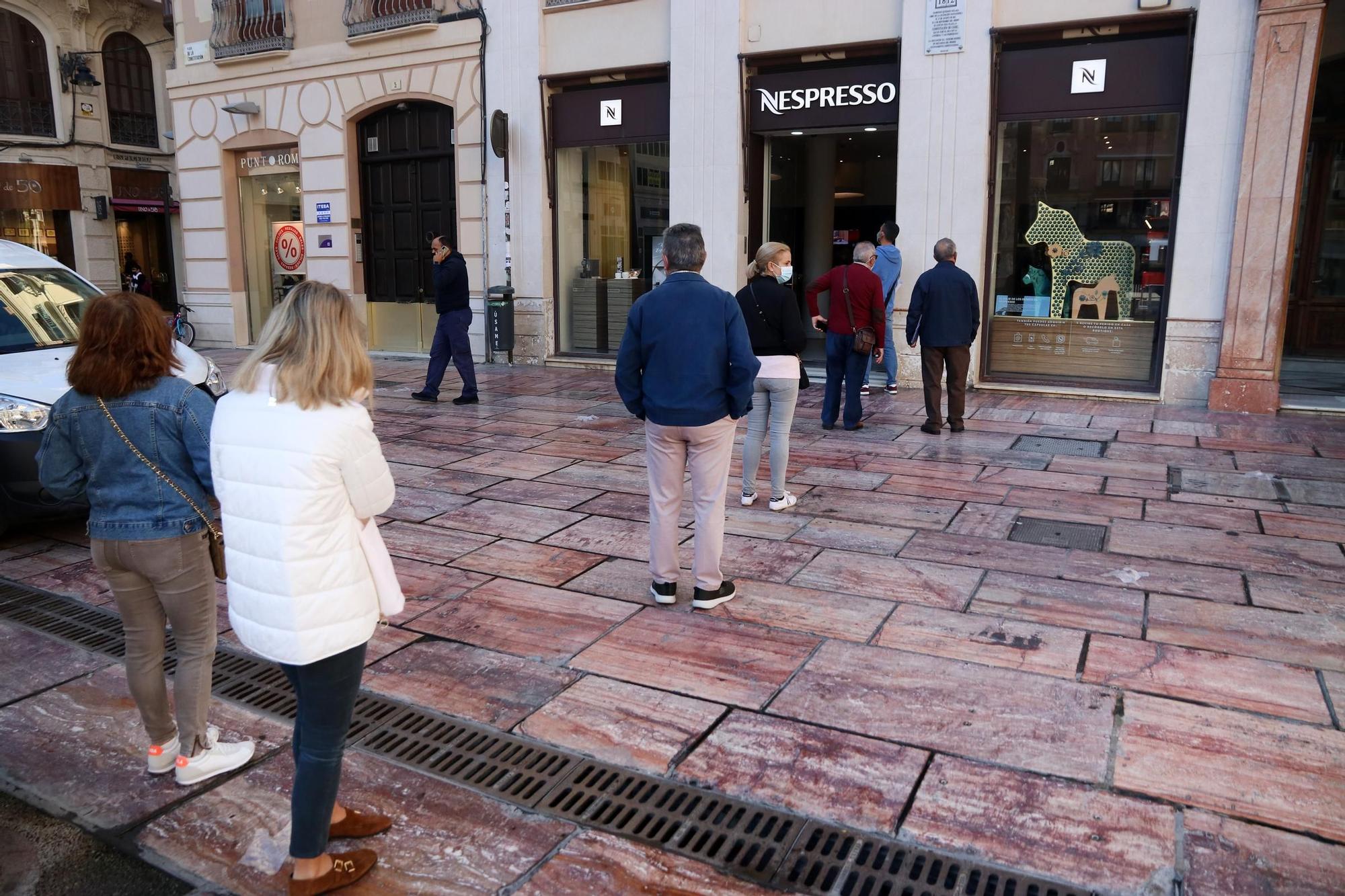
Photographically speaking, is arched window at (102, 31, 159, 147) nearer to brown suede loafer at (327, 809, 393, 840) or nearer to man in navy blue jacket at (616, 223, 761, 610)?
man in navy blue jacket at (616, 223, 761, 610)

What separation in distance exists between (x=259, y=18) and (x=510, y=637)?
50.7 feet

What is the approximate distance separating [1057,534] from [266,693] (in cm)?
452

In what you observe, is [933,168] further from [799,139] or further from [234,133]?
[234,133]

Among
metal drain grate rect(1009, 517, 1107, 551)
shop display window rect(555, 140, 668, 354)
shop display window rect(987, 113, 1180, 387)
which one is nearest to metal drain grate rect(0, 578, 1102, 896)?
metal drain grate rect(1009, 517, 1107, 551)

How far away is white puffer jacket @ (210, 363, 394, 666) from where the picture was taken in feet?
8.45

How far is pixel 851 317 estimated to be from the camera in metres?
8.95

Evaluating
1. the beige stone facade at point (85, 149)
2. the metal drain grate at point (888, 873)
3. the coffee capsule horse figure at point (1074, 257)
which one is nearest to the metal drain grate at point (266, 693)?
the metal drain grate at point (888, 873)

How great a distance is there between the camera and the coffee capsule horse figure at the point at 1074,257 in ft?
37.2

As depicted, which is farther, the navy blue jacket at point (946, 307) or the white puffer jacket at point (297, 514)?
the navy blue jacket at point (946, 307)

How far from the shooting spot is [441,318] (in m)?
11.2

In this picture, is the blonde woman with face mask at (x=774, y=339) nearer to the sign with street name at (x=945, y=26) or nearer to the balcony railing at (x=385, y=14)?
the sign with street name at (x=945, y=26)

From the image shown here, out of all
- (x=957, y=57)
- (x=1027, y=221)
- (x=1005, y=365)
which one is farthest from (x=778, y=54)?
(x=1005, y=365)

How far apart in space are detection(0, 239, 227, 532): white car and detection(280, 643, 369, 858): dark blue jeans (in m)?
3.00

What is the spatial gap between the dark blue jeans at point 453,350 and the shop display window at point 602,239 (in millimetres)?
3338
